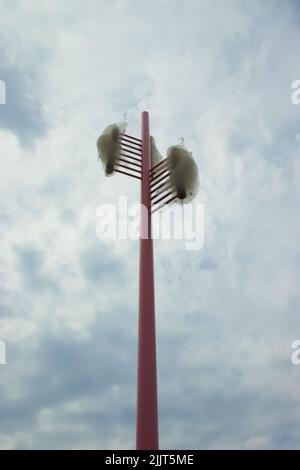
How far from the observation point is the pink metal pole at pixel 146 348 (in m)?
8.78

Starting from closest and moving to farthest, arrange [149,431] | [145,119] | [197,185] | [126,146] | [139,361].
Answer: [149,431], [139,361], [197,185], [126,146], [145,119]

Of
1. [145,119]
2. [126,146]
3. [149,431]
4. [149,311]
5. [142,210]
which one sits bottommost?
[149,431]

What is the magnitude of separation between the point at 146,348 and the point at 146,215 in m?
3.68

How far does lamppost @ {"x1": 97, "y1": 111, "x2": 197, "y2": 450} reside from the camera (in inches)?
353

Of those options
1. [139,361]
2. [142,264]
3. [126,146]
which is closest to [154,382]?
[139,361]

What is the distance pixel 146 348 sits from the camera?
962cm

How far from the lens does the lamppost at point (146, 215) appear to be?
29.4 feet

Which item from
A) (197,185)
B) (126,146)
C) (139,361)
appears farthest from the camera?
(126,146)

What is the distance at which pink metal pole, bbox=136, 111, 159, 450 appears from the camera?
8.78 m
